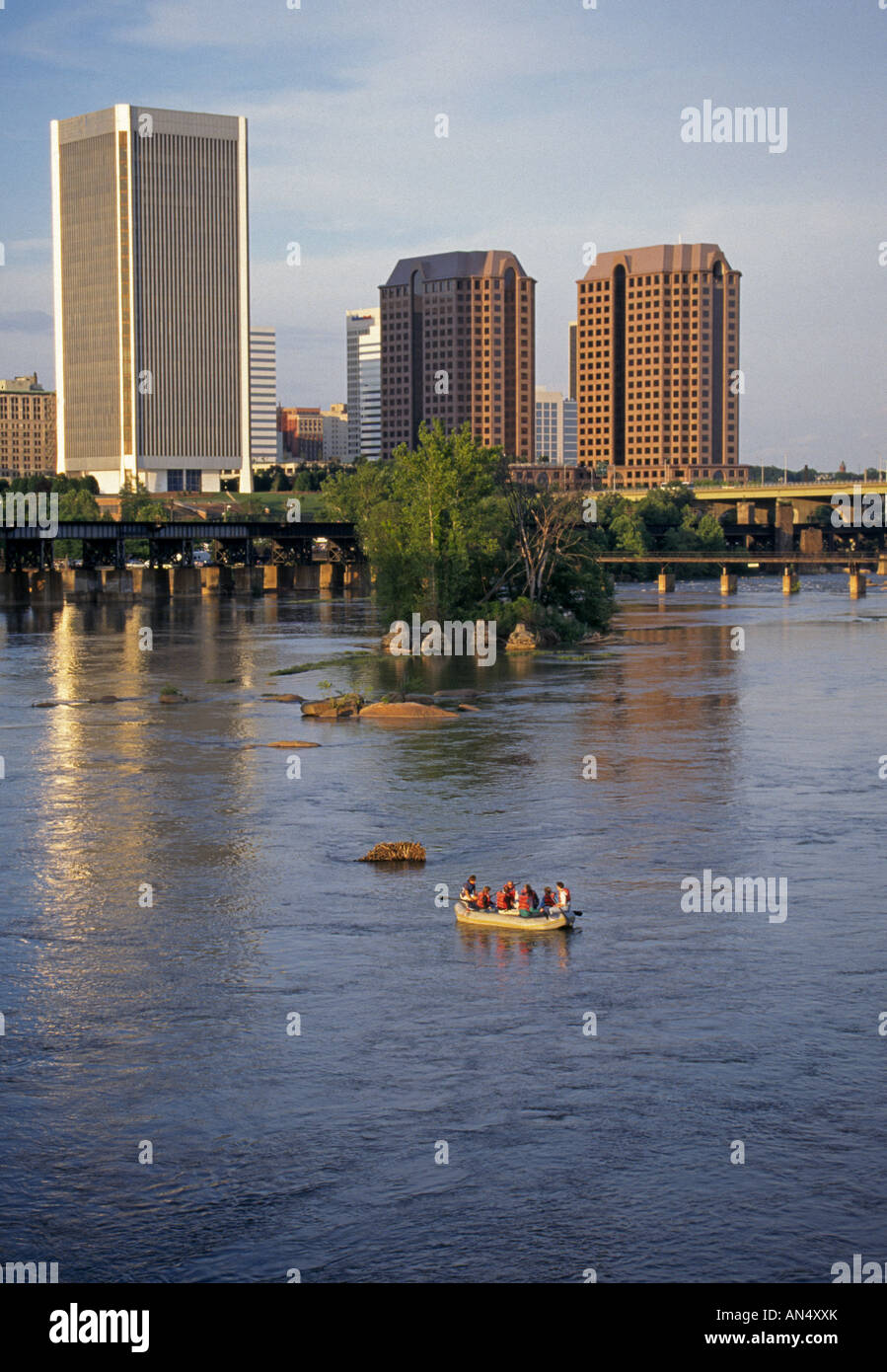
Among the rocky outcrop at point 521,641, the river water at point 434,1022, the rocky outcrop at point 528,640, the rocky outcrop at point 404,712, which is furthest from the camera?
the rocky outcrop at point 528,640

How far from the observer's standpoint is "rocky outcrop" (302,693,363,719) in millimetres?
93688

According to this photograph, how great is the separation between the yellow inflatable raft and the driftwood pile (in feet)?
24.3

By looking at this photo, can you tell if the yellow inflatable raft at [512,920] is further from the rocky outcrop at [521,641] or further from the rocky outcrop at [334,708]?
the rocky outcrop at [521,641]

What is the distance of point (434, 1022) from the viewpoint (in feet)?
124

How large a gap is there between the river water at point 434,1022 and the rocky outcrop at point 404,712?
49.8 feet

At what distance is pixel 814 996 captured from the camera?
39.9 metres

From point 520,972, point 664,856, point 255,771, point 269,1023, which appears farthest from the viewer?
point 255,771

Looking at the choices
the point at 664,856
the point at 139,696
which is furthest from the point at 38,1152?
the point at 139,696

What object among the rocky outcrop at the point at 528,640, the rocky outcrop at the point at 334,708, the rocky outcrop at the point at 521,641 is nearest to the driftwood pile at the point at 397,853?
the rocky outcrop at the point at 334,708

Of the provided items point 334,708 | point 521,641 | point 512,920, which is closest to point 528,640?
point 521,641

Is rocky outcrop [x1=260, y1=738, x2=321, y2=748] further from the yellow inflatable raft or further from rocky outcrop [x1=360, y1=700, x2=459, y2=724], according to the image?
the yellow inflatable raft

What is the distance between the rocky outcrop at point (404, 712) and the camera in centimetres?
9362
